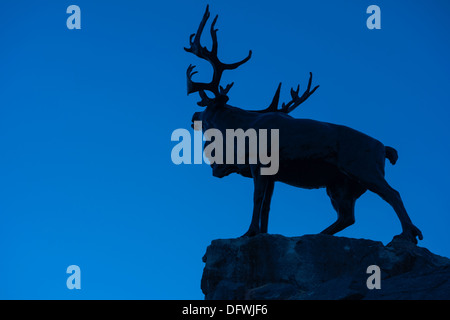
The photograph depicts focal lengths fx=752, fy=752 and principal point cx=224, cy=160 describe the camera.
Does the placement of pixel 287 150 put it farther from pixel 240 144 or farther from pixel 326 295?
pixel 326 295

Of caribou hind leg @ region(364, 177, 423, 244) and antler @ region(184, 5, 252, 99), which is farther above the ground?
antler @ region(184, 5, 252, 99)

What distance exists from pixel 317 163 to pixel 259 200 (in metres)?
0.92

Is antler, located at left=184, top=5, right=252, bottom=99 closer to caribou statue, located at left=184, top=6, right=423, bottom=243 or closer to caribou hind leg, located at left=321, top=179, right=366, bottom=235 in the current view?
caribou statue, located at left=184, top=6, right=423, bottom=243

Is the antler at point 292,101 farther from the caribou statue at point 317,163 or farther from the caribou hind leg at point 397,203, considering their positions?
the caribou hind leg at point 397,203

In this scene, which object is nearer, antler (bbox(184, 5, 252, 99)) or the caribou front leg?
the caribou front leg

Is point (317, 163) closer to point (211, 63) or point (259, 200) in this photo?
point (259, 200)

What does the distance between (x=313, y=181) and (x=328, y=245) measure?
1.43 metres

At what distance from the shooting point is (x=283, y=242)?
30.2 ft

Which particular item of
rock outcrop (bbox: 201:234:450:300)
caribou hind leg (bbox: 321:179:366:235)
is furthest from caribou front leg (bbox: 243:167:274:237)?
caribou hind leg (bbox: 321:179:366:235)

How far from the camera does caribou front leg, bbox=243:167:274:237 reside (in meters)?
9.81

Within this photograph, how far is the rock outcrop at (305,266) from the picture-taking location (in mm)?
8634

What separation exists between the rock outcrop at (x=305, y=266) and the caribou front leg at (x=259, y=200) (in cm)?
44
